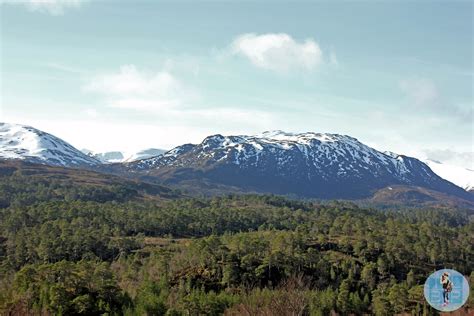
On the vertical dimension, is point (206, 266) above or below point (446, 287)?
below

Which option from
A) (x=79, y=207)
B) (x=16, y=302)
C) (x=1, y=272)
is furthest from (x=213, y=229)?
(x=16, y=302)

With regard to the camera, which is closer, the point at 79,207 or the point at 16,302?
the point at 16,302

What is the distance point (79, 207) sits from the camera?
18762cm

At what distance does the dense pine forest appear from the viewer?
288 feet

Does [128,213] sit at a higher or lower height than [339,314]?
higher

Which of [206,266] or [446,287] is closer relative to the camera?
[446,287]

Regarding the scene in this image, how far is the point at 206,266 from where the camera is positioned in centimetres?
11819

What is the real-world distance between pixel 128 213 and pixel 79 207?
22044 millimetres

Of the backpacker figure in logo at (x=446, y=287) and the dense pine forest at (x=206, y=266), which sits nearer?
the backpacker figure in logo at (x=446, y=287)

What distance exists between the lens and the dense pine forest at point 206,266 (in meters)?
87.8

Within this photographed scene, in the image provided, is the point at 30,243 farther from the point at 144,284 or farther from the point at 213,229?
the point at 213,229

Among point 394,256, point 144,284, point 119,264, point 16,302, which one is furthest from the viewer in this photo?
point 394,256

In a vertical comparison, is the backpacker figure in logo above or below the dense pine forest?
above

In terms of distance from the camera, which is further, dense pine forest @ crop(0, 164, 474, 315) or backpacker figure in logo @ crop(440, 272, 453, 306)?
dense pine forest @ crop(0, 164, 474, 315)
